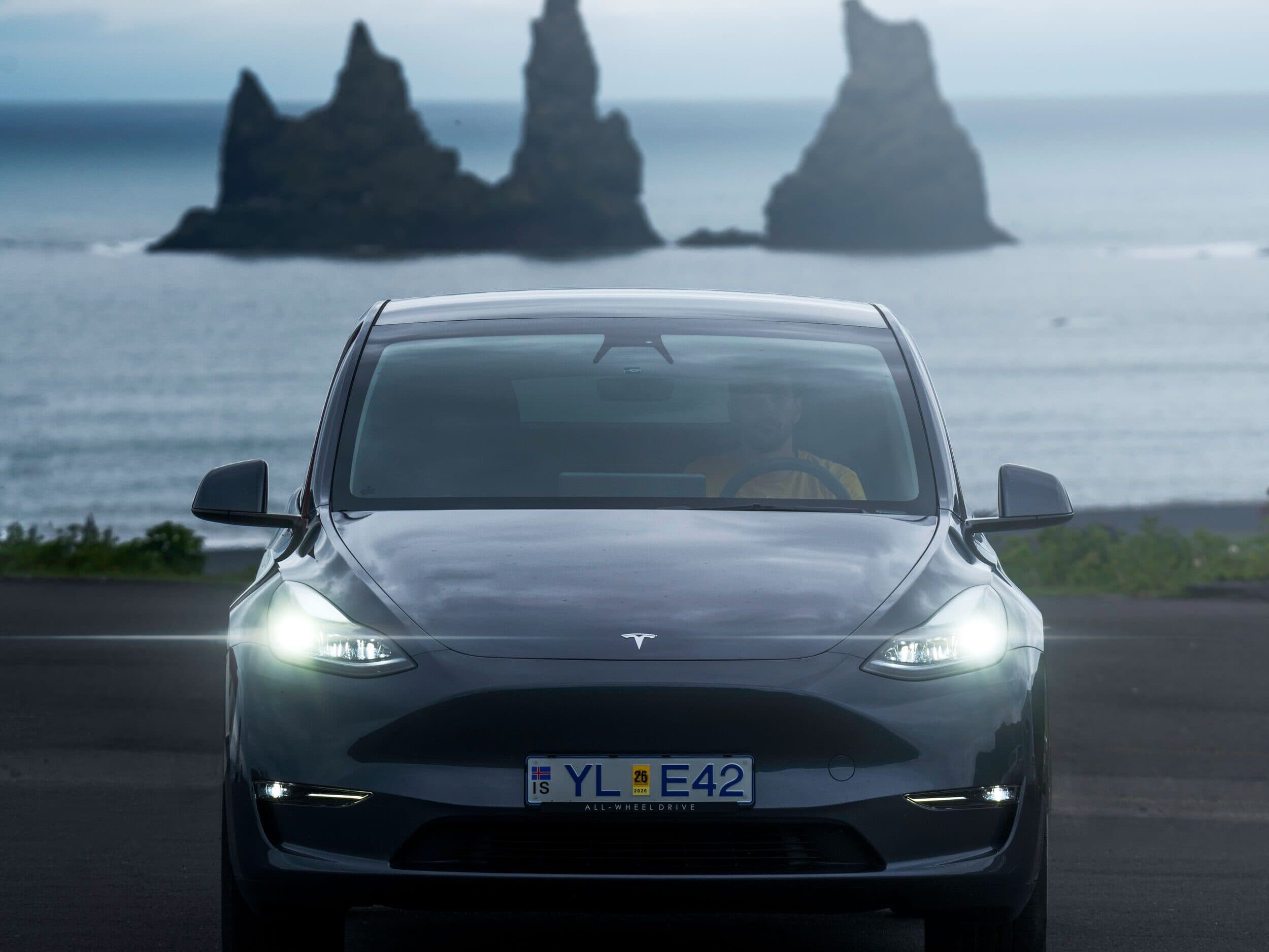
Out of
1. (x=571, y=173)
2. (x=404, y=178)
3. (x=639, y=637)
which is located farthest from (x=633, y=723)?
(x=404, y=178)

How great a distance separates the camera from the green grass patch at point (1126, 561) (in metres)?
13.5

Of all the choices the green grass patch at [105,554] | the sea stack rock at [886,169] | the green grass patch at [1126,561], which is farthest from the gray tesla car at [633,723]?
the sea stack rock at [886,169]

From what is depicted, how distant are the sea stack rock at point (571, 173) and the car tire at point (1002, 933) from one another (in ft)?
476

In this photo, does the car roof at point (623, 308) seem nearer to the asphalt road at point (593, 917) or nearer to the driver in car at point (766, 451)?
the driver in car at point (766, 451)

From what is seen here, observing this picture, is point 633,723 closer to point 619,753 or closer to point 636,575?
point 619,753

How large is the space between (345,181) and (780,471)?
15311 cm

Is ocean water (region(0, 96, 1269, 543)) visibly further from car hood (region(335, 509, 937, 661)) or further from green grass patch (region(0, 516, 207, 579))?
car hood (region(335, 509, 937, 661))

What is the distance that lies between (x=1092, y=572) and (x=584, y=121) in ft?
471

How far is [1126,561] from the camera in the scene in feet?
47.5

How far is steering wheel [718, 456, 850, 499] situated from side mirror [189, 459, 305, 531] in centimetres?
112

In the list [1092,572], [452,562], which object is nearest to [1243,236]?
[1092,572]

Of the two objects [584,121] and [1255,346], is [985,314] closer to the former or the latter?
[1255,346]

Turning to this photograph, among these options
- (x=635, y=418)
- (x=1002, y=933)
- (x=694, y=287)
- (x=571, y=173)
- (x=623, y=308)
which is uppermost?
(x=623, y=308)

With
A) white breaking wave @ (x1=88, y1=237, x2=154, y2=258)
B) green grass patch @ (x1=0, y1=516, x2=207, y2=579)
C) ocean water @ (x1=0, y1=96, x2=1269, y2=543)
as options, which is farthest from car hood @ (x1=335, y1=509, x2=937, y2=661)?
white breaking wave @ (x1=88, y1=237, x2=154, y2=258)
